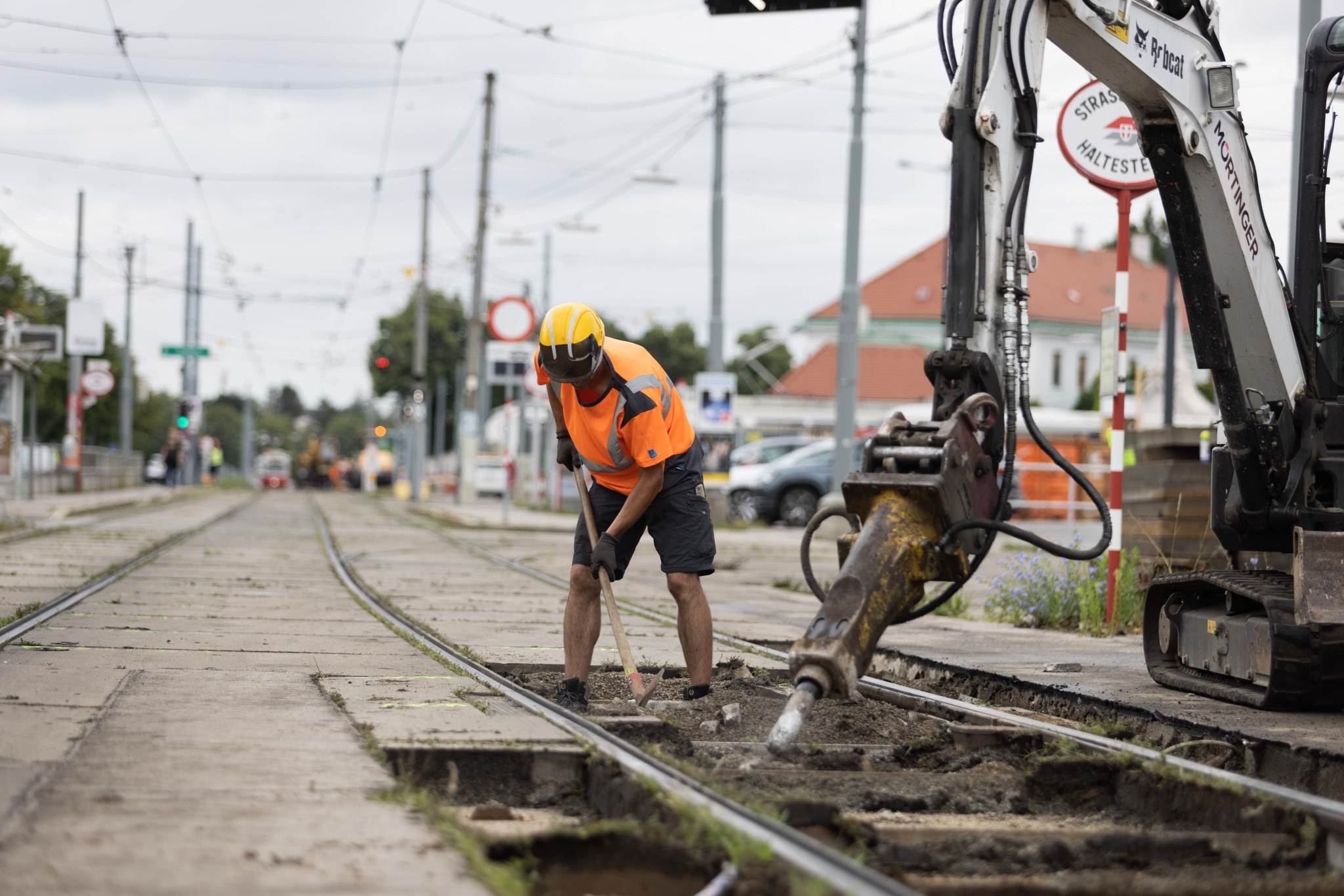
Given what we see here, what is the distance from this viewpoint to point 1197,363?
263 inches

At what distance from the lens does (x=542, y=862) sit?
3559 millimetres

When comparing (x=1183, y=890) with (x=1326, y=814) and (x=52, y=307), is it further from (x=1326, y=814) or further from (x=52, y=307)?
(x=52, y=307)

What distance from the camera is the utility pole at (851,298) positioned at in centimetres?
2045

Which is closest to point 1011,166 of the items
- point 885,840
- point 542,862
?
point 885,840

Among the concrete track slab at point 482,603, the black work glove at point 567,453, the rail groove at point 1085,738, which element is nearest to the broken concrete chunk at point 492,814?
the rail groove at point 1085,738

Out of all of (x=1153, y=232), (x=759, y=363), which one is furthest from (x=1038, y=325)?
(x=759, y=363)

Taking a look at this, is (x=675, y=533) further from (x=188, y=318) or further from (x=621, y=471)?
(x=188, y=318)

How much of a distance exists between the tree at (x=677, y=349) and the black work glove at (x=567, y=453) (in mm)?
93093

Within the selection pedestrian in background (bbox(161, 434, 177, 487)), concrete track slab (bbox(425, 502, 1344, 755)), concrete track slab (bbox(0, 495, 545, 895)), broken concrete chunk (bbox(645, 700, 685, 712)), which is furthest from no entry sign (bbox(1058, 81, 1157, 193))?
pedestrian in background (bbox(161, 434, 177, 487))

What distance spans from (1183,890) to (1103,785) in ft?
4.82

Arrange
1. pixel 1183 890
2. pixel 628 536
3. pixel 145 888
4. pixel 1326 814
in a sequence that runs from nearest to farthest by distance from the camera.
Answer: pixel 145 888
pixel 1183 890
pixel 1326 814
pixel 628 536

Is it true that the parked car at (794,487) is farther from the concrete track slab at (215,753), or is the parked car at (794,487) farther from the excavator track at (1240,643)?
the excavator track at (1240,643)

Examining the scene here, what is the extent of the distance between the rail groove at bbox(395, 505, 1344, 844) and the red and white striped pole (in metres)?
2.53

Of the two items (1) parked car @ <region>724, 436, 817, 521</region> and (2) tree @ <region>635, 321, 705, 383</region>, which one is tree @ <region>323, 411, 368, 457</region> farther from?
(1) parked car @ <region>724, 436, 817, 521</region>
